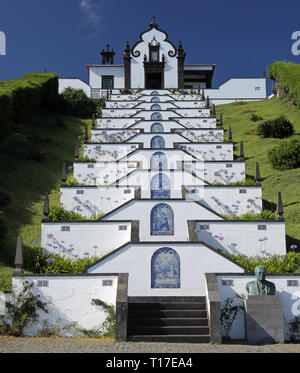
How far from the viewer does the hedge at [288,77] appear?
127 ft

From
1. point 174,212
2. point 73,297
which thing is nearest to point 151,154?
point 174,212

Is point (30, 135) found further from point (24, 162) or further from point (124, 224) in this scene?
point (124, 224)

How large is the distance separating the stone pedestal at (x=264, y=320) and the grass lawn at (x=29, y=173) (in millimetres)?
6918

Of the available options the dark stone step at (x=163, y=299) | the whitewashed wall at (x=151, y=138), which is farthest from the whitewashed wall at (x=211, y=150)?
the dark stone step at (x=163, y=299)

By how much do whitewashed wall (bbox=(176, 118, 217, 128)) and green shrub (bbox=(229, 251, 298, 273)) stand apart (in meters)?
15.7

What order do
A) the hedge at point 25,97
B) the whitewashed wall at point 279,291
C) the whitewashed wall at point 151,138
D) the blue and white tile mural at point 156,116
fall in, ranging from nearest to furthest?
the whitewashed wall at point 279,291
the hedge at point 25,97
the whitewashed wall at point 151,138
the blue and white tile mural at point 156,116

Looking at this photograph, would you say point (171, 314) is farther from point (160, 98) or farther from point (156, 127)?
point (160, 98)

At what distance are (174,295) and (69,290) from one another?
10.6 feet

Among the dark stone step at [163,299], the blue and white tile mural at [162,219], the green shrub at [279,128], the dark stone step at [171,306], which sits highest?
the green shrub at [279,128]

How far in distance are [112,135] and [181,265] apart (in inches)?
579

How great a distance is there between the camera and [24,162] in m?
26.2

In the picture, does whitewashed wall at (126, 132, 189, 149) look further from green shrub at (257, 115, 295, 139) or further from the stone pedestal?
the stone pedestal

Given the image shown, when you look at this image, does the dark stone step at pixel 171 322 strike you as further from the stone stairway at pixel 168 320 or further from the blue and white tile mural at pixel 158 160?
the blue and white tile mural at pixel 158 160

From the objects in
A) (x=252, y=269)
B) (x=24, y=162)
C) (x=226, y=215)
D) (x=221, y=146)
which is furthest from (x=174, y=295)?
(x=24, y=162)
